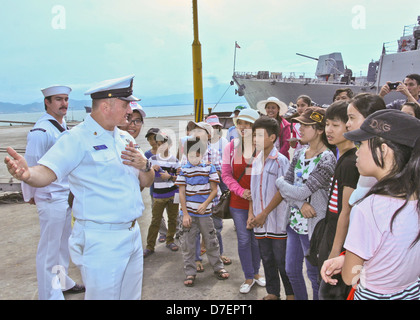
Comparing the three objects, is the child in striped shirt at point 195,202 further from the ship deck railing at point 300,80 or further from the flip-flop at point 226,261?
the ship deck railing at point 300,80

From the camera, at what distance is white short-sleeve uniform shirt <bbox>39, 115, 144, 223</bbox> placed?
2168mm

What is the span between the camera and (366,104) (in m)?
2.24

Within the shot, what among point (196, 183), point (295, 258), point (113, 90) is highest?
point (113, 90)

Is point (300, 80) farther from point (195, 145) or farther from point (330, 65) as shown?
point (195, 145)

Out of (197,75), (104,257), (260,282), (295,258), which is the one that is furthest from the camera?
(197,75)

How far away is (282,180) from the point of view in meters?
2.82

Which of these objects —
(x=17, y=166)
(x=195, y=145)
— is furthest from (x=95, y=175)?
(x=195, y=145)

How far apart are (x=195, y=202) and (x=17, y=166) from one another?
7.27ft

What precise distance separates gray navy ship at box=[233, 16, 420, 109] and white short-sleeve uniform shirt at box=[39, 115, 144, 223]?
911cm

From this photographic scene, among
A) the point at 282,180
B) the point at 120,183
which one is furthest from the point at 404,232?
the point at 120,183

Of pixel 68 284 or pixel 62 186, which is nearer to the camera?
pixel 62 186

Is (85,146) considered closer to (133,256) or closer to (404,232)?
(133,256)

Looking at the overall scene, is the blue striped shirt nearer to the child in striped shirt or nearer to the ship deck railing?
the child in striped shirt
